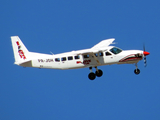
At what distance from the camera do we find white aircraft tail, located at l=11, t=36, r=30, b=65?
1618 inches

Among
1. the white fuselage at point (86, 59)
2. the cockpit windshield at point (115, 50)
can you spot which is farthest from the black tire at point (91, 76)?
the cockpit windshield at point (115, 50)

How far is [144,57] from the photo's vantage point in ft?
127

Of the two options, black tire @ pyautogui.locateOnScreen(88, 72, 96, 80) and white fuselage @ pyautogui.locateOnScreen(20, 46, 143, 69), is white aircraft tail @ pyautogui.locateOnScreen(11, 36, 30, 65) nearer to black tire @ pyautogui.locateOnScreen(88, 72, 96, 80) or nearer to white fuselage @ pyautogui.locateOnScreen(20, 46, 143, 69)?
white fuselage @ pyautogui.locateOnScreen(20, 46, 143, 69)

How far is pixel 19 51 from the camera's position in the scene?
1631 inches

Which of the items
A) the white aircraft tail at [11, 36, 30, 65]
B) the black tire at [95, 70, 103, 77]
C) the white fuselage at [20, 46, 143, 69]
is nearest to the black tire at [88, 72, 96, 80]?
the black tire at [95, 70, 103, 77]

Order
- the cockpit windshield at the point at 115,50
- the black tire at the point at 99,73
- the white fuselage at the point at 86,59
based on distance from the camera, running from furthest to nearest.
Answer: the black tire at the point at 99,73 < the cockpit windshield at the point at 115,50 < the white fuselage at the point at 86,59

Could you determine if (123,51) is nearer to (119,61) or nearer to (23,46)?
(119,61)

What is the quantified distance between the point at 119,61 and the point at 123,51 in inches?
49.2

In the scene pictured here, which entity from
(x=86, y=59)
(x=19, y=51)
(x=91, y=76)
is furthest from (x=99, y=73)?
(x=19, y=51)

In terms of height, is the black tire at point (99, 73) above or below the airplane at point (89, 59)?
below

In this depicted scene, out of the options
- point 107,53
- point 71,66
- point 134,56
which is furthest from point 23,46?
point 134,56

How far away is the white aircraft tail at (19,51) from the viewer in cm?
4109

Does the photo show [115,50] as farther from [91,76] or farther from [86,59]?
[91,76]

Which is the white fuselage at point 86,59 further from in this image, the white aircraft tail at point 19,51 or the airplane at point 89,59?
the white aircraft tail at point 19,51
